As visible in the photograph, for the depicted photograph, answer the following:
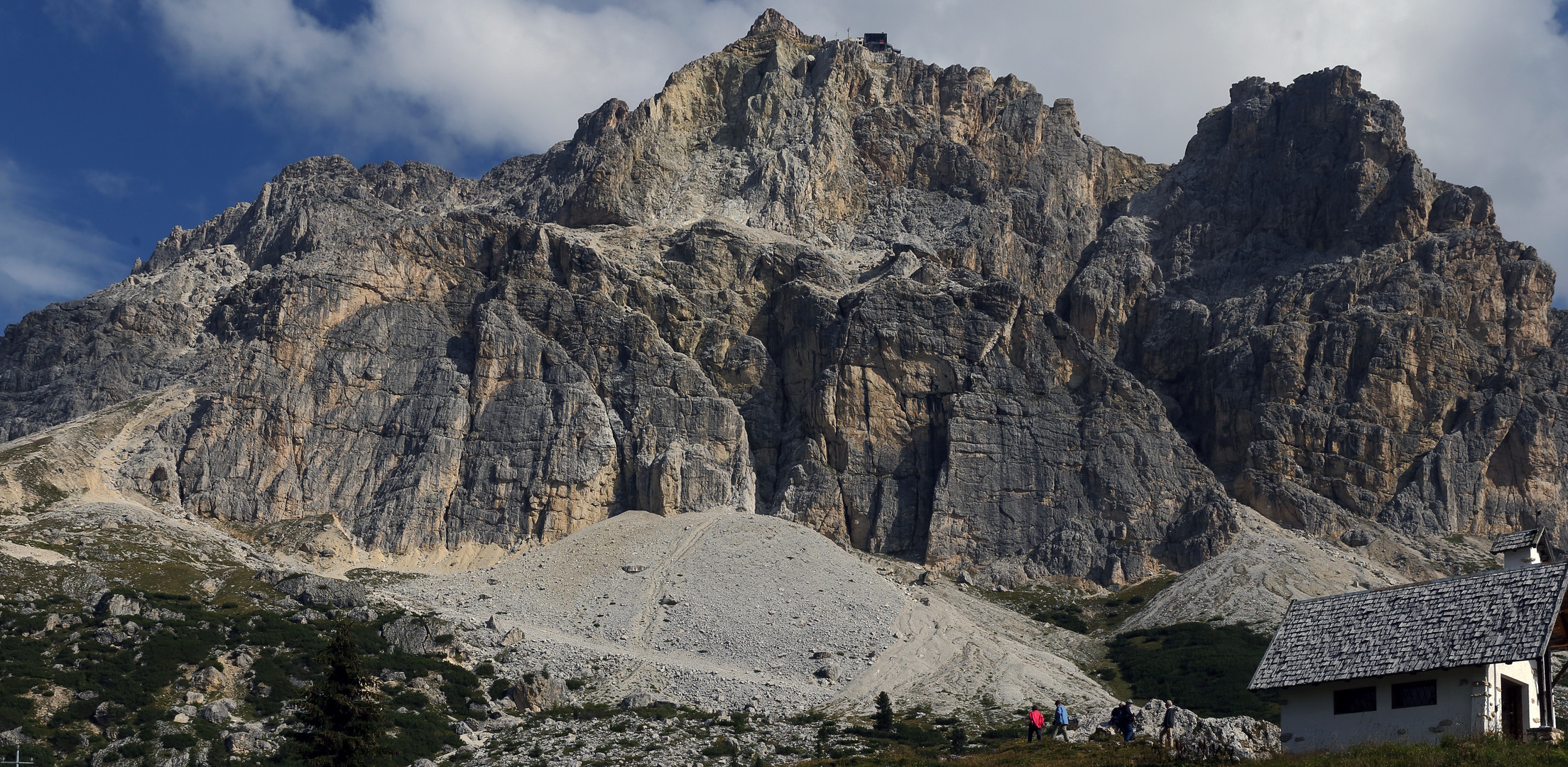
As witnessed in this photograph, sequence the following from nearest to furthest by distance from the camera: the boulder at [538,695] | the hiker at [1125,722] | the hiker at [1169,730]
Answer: the hiker at [1169,730], the hiker at [1125,722], the boulder at [538,695]

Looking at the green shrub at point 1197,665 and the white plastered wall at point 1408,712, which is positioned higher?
the green shrub at point 1197,665

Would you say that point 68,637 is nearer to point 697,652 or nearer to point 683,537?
point 697,652

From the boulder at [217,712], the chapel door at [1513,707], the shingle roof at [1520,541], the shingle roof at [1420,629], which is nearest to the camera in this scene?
the shingle roof at [1420,629]

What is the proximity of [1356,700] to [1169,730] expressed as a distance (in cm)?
Result: 644

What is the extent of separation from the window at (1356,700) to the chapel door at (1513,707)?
3.68 meters

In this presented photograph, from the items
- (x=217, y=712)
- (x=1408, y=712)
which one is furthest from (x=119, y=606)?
(x=1408, y=712)

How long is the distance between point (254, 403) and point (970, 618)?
87.3 metres

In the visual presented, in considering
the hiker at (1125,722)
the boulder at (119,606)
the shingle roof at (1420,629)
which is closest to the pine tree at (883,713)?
the hiker at (1125,722)

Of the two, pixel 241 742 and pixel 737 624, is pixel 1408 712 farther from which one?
pixel 737 624

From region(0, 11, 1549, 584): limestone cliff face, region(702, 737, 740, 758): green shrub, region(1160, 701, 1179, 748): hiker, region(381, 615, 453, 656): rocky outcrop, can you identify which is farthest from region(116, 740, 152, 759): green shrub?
region(0, 11, 1549, 584): limestone cliff face

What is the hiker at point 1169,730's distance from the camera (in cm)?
4834

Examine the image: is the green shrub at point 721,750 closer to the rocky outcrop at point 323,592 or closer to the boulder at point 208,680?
the boulder at point 208,680

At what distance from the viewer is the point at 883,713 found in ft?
346

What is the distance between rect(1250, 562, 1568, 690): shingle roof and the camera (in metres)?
42.3
